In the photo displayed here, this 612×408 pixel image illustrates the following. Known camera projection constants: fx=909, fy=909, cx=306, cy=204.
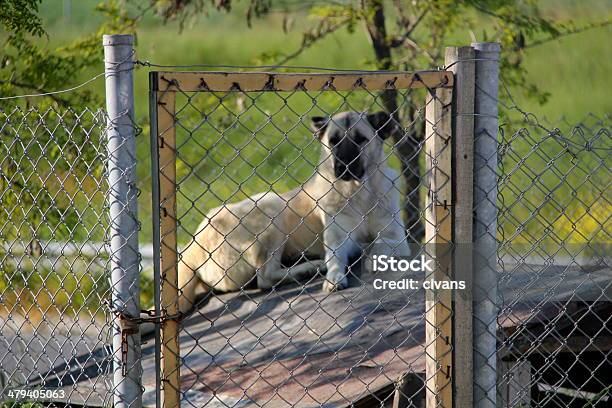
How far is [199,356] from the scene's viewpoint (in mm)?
4242

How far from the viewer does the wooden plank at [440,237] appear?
116 inches

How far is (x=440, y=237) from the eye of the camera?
2984 millimetres

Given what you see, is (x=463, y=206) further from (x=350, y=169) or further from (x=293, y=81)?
(x=350, y=169)

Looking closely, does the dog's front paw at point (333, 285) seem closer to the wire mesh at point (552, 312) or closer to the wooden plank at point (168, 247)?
the wire mesh at point (552, 312)

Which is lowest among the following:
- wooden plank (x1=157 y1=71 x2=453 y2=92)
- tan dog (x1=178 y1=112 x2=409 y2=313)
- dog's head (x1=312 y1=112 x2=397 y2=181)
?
tan dog (x1=178 y1=112 x2=409 y2=313)

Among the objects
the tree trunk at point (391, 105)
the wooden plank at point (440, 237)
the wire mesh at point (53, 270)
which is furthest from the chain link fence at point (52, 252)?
the tree trunk at point (391, 105)

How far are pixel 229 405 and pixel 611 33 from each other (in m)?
11.5

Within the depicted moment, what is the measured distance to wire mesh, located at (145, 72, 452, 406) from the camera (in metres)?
2.84

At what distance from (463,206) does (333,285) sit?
2.00 m

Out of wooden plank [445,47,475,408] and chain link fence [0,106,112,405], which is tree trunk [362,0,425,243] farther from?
wooden plank [445,47,475,408]

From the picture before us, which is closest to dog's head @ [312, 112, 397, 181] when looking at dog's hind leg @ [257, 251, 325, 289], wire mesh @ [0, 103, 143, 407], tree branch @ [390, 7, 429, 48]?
dog's hind leg @ [257, 251, 325, 289]

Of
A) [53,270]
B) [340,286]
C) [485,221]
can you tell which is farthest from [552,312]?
[53,270]

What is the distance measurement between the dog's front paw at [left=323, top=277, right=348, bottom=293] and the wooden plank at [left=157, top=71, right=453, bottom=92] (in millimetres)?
2074

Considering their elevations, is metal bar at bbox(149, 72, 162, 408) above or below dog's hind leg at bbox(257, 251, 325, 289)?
above
